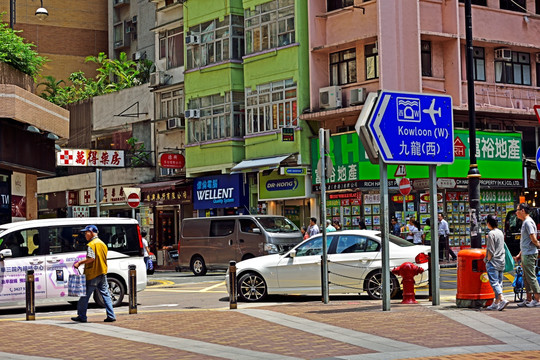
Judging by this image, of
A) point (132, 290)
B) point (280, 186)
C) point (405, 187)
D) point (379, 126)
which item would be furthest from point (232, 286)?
point (280, 186)

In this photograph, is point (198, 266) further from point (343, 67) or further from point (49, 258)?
point (49, 258)

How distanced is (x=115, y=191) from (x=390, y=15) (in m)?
18.9

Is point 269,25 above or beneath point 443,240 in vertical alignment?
above

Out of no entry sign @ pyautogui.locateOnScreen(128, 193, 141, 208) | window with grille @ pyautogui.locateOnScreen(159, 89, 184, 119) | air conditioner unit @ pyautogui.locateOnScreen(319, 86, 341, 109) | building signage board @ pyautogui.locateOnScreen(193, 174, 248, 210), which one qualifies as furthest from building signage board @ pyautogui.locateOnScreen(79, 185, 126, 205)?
no entry sign @ pyautogui.locateOnScreen(128, 193, 141, 208)

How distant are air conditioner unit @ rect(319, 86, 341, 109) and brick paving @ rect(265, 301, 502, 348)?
18.9m

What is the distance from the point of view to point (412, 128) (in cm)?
1580

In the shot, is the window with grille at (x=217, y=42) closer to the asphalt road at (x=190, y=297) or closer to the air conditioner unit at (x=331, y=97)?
the air conditioner unit at (x=331, y=97)

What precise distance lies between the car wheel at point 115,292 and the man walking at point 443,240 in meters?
13.7

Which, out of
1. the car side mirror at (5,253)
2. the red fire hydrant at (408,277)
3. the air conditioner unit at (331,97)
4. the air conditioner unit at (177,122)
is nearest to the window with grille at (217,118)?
the air conditioner unit at (177,122)

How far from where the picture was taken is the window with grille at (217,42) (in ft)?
131

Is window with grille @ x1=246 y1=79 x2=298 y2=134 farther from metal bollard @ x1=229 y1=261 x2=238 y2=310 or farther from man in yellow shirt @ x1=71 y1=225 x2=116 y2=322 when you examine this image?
man in yellow shirt @ x1=71 y1=225 x2=116 y2=322

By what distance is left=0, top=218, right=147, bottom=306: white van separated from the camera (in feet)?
58.4

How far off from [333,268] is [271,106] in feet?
66.0

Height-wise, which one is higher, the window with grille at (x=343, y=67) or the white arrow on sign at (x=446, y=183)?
the window with grille at (x=343, y=67)
